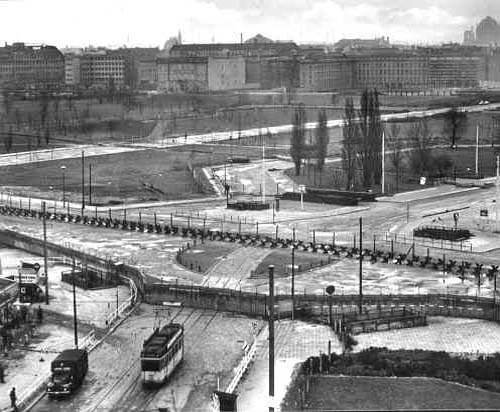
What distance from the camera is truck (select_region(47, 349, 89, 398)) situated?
19.6 metres

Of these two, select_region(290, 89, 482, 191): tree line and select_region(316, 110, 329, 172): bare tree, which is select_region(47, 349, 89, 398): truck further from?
select_region(316, 110, 329, 172): bare tree

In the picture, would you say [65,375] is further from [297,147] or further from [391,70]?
[391,70]

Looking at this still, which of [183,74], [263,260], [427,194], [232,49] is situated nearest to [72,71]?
[183,74]

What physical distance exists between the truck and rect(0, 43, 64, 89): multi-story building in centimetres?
10238

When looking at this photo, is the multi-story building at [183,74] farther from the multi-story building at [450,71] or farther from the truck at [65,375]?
the truck at [65,375]

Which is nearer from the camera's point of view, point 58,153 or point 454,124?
point 454,124

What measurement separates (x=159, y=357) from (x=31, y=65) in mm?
111873

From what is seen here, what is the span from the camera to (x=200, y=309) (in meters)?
26.7

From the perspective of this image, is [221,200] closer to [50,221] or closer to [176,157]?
[50,221]

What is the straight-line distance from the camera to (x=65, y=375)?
19.8 metres

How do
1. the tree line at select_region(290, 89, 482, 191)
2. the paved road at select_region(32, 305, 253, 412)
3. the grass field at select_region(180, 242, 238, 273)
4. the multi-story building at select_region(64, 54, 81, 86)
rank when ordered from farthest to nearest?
1. the multi-story building at select_region(64, 54, 81, 86)
2. the tree line at select_region(290, 89, 482, 191)
3. the grass field at select_region(180, 242, 238, 273)
4. the paved road at select_region(32, 305, 253, 412)

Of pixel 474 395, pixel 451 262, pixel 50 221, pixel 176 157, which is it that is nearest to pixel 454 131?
pixel 176 157

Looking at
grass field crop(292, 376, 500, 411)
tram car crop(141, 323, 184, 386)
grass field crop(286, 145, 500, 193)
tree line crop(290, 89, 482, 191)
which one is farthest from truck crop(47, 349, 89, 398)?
grass field crop(286, 145, 500, 193)

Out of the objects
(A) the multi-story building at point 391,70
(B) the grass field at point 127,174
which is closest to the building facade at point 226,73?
(A) the multi-story building at point 391,70
